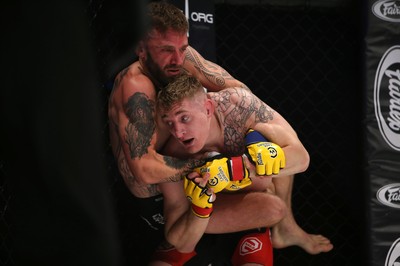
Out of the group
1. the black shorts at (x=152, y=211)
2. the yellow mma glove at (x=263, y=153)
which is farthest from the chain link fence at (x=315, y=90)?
the black shorts at (x=152, y=211)

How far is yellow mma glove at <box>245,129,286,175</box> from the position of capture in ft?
6.64

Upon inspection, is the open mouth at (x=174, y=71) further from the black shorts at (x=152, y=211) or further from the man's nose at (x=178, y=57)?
the black shorts at (x=152, y=211)

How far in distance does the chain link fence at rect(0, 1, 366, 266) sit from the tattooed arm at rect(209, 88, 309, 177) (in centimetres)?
9

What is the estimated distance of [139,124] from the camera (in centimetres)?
196

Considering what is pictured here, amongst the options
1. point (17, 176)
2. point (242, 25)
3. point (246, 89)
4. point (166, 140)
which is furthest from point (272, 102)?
point (17, 176)

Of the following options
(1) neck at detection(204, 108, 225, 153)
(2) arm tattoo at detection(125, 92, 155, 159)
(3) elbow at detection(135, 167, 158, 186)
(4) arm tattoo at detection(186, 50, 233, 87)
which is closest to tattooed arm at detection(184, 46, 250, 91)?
(4) arm tattoo at detection(186, 50, 233, 87)

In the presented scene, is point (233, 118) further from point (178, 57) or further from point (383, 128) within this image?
point (383, 128)

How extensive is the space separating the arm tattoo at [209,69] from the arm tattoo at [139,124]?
0.25 m

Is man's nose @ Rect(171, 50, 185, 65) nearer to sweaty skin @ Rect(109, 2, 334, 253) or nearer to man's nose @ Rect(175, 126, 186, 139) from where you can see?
sweaty skin @ Rect(109, 2, 334, 253)

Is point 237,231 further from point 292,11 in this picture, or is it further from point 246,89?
point 292,11

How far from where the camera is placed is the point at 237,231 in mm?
2191

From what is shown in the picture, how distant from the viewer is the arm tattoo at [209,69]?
83.0 inches

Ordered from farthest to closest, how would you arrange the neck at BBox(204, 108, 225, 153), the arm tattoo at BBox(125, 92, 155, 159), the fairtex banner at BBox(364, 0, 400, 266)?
the fairtex banner at BBox(364, 0, 400, 266) < the neck at BBox(204, 108, 225, 153) < the arm tattoo at BBox(125, 92, 155, 159)

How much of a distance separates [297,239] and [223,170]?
0.53 meters
